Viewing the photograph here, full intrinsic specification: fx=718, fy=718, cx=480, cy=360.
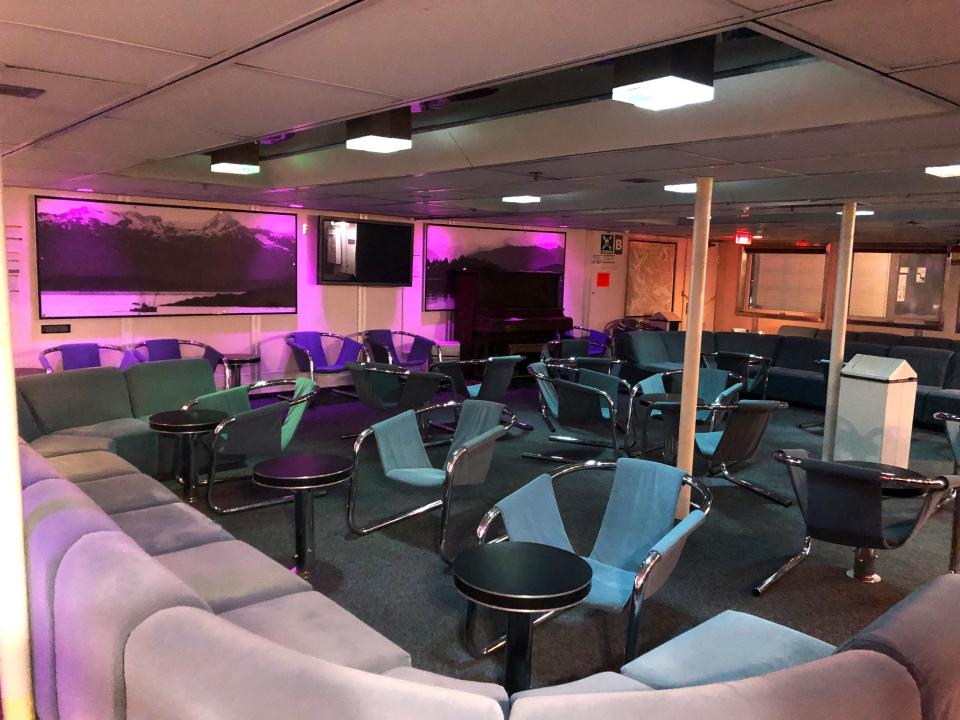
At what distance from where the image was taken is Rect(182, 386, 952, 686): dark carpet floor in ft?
11.8

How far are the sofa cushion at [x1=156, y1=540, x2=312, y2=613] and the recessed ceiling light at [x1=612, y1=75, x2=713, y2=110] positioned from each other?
255 centimetres

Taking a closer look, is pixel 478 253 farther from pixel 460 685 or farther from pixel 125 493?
pixel 460 685

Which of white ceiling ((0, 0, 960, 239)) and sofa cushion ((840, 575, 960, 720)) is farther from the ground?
white ceiling ((0, 0, 960, 239))

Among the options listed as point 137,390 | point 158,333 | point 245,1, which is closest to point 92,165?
point 137,390

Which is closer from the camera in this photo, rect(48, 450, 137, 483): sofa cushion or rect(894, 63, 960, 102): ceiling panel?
rect(894, 63, 960, 102): ceiling panel

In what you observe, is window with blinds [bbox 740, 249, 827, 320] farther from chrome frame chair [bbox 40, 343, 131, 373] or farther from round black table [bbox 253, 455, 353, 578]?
round black table [bbox 253, 455, 353, 578]

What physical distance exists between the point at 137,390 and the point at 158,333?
108 inches

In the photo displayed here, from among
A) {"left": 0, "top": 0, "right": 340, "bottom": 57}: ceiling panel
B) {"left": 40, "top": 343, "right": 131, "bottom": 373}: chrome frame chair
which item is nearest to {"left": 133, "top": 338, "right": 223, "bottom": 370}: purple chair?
{"left": 40, "top": 343, "right": 131, "bottom": 373}: chrome frame chair

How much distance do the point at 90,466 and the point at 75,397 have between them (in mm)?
1487

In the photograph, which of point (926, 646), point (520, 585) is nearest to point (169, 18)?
point (520, 585)

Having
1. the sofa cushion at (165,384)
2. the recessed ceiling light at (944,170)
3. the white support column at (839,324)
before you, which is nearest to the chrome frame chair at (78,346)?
the sofa cushion at (165,384)

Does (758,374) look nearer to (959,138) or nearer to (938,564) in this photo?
(938,564)

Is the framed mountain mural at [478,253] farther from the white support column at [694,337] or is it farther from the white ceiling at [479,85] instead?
the white support column at [694,337]

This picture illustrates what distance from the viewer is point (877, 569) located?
15.3ft
